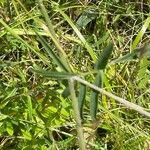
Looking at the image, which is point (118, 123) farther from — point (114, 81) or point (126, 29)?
point (126, 29)

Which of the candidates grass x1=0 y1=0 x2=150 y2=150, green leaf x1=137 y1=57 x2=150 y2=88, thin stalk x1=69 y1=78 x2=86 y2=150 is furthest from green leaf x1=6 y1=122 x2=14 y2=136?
thin stalk x1=69 y1=78 x2=86 y2=150

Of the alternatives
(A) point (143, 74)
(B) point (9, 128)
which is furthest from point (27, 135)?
(A) point (143, 74)

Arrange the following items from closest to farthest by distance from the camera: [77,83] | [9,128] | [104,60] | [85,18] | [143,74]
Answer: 1. [104,60]
2. [77,83]
3. [9,128]
4. [143,74]
5. [85,18]

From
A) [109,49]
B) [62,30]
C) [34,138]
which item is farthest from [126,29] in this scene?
[109,49]

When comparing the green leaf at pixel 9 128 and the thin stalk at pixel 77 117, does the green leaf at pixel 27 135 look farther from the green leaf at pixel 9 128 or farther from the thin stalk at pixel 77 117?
the thin stalk at pixel 77 117

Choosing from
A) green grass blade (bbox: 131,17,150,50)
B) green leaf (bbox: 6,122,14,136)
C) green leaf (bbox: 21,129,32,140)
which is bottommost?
green leaf (bbox: 21,129,32,140)

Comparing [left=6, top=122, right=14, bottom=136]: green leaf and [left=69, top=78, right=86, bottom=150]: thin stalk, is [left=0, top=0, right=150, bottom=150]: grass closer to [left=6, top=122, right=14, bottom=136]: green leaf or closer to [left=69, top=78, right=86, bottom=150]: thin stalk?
[left=6, top=122, right=14, bottom=136]: green leaf

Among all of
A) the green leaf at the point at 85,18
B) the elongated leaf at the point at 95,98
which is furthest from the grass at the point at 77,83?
the elongated leaf at the point at 95,98

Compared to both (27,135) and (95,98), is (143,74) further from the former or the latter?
(95,98)
